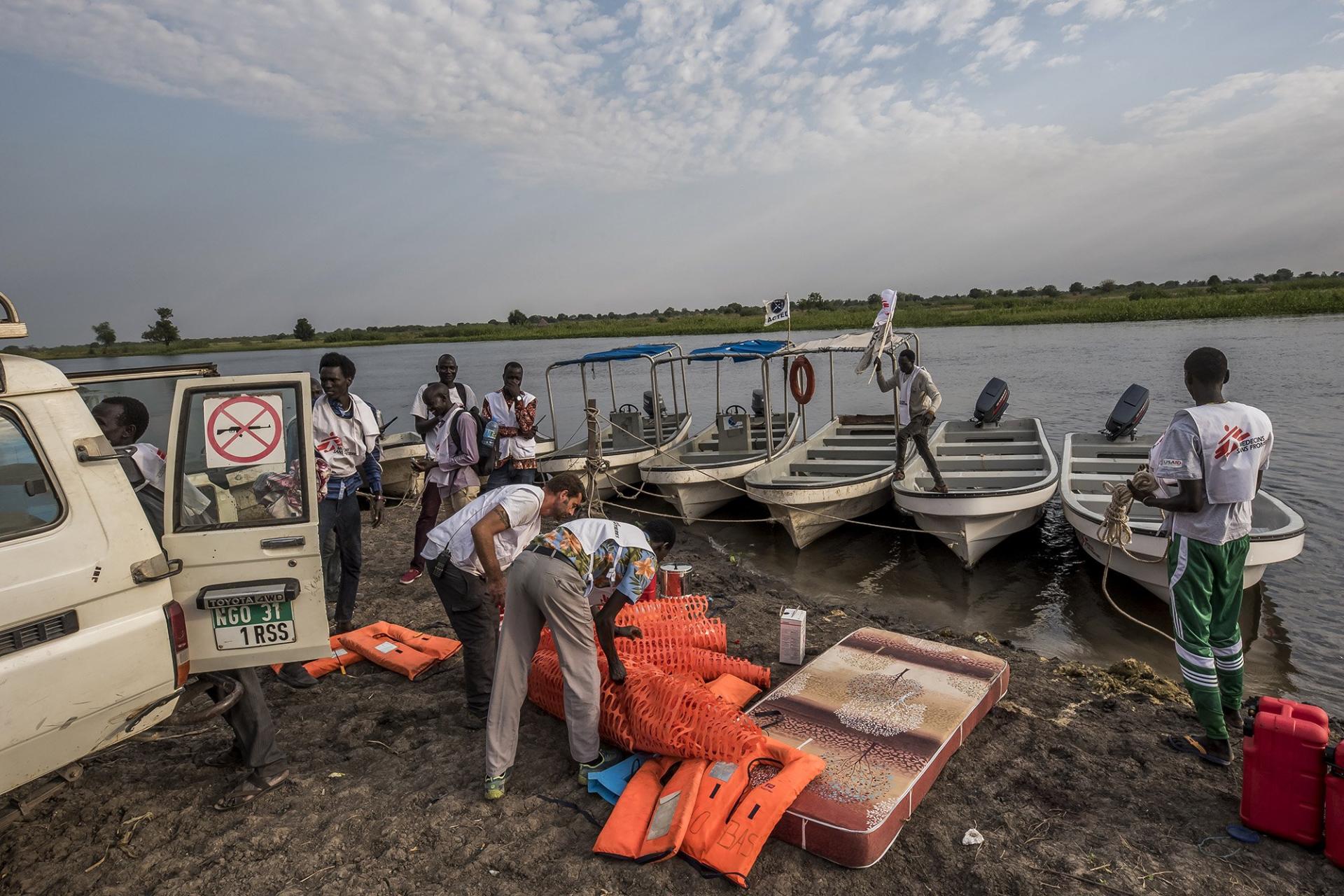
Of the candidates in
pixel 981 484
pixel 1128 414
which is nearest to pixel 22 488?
pixel 981 484

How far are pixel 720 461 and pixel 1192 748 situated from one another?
28.5 ft

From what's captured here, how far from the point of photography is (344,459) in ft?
19.7

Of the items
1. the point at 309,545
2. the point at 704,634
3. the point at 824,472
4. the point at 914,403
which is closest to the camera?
the point at 309,545

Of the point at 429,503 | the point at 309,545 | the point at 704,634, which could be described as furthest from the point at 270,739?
the point at 429,503

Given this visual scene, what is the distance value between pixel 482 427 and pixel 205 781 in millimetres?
4170

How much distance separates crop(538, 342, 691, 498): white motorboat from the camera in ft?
41.8

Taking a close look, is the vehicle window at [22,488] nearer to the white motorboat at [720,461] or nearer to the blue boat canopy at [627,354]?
the white motorboat at [720,461]

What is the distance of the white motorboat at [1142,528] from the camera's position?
683cm

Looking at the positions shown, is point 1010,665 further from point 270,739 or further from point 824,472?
point 824,472

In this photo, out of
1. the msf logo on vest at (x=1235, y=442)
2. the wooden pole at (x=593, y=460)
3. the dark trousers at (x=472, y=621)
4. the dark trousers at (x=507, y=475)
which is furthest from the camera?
the wooden pole at (x=593, y=460)

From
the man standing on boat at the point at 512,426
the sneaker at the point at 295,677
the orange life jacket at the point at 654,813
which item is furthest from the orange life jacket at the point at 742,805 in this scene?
the man standing on boat at the point at 512,426

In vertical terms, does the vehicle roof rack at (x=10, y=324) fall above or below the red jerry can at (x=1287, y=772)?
above

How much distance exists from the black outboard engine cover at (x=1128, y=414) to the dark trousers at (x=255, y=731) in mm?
12797

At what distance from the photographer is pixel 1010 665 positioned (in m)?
5.77
